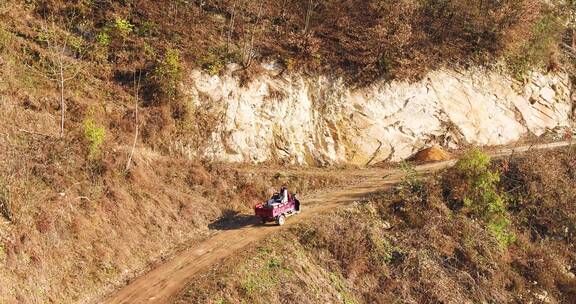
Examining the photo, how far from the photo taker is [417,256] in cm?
2120

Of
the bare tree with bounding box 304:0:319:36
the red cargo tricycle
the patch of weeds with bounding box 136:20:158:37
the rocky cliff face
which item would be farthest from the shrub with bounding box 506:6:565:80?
the patch of weeds with bounding box 136:20:158:37

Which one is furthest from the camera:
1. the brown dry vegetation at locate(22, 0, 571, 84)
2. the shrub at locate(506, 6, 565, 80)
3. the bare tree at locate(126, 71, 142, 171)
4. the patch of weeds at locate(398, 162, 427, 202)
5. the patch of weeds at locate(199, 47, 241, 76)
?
the shrub at locate(506, 6, 565, 80)

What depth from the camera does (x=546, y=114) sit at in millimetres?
40594

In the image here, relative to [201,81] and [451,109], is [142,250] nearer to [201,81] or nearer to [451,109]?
[201,81]

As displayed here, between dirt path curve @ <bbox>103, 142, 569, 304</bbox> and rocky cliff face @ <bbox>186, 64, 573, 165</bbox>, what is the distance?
16.5 feet

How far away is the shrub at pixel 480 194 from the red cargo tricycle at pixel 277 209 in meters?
9.57

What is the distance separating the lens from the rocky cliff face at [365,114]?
29.0 metres

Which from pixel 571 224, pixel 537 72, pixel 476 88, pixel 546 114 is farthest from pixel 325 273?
pixel 537 72

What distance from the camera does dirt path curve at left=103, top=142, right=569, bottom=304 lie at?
15781 millimetres

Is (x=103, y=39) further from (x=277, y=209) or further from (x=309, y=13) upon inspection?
(x=277, y=209)

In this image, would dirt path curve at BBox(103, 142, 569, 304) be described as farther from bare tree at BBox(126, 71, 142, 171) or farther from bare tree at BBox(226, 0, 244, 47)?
bare tree at BBox(226, 0, 244, 47)

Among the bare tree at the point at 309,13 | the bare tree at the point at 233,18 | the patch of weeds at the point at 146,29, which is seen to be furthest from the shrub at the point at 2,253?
the bare tree at the point at 309,13

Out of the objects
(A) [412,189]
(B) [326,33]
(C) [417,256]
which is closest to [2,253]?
(C) [417,256]

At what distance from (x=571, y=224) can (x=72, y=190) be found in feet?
88.4
